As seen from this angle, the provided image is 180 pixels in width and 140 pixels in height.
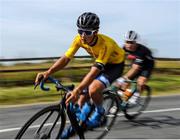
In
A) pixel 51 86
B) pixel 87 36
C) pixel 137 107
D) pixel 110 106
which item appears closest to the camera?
pixel 87 36

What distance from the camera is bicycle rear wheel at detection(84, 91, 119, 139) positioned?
7935 mm

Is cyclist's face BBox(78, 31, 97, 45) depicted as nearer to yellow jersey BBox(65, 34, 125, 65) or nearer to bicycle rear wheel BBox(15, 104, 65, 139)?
yellow jersey BBox(65, 34, 125, 65)

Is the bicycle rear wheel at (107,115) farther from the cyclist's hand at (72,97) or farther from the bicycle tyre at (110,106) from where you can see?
the cyclist's hand at (72,97)

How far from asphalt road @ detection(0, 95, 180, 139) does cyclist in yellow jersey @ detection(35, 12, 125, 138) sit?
1.41 metres

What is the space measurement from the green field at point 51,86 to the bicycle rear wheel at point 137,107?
3.96 m

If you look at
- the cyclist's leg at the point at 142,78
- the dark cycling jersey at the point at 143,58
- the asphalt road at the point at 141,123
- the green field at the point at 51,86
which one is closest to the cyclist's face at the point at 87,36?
the asphalt road at the point at 141,123

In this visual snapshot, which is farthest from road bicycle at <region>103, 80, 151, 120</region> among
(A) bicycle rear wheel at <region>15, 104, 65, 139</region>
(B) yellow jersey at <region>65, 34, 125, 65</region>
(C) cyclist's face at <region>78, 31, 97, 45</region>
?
(A) bicycle rear wheel at <region>15, 104, 65, 139</region>

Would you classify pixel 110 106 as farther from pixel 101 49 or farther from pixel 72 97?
pixel 72 97

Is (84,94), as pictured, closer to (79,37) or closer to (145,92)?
(79,37)

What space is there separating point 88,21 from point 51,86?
1052cm

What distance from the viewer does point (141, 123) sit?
33.1 feet

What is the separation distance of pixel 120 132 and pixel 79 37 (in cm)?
257

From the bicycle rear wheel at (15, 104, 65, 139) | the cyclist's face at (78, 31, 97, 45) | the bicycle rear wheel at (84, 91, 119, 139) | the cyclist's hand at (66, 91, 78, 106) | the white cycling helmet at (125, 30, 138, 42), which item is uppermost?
the cyclist's face at (78, 31, 97, 45)

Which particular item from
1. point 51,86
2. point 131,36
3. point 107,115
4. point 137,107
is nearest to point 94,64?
point 107,115
